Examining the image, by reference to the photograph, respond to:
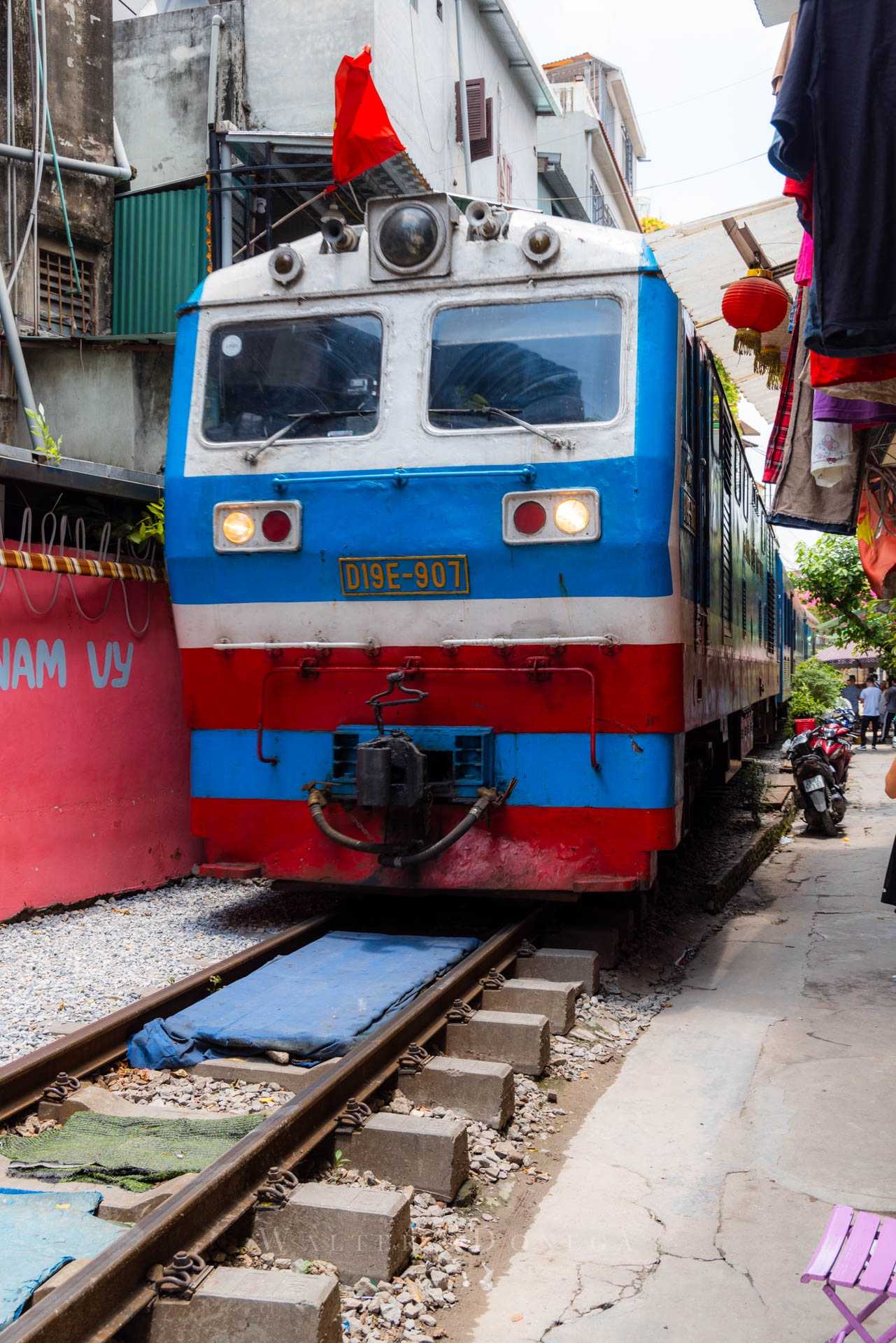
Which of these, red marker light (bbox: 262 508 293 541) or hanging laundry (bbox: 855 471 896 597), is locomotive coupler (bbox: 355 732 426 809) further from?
hanging laundry (bbox: 855 471 896 597)

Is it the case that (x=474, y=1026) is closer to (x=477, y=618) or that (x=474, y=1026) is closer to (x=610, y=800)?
(x=610, y=800)

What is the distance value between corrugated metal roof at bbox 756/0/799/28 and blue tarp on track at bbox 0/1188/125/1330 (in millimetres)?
5785

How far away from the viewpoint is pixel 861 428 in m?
5.27

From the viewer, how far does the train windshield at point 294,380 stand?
6.15 meters

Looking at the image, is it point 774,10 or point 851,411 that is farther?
point 774,10

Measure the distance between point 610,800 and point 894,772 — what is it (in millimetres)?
1861

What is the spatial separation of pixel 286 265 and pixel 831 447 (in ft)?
9.67

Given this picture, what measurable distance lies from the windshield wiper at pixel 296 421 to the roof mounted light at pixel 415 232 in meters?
0.70

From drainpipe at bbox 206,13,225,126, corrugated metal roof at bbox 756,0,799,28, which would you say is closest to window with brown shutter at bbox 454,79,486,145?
drainpipe at bbox 206,13,225,126

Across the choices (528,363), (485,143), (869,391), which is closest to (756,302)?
(528,363)

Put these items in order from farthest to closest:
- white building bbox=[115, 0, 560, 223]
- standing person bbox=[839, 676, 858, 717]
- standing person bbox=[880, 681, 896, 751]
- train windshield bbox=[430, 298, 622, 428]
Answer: standing person bbox=[839, 676, 858, 717], standing person bbox=[880, 681, 896, 751], white building bbox=[115, 0, 560, 223], train windshield bbox=[430, 298, 622, 428]

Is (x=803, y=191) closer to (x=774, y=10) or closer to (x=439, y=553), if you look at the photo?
(x=439, y=553)

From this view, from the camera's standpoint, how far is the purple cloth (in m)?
4.66

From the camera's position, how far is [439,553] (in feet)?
19.4
